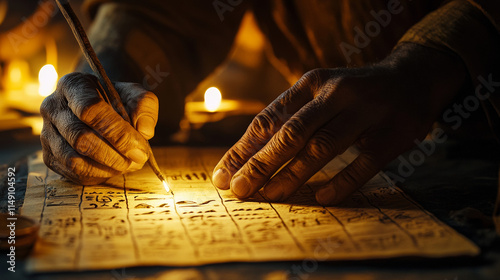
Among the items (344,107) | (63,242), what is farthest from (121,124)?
(344,107)

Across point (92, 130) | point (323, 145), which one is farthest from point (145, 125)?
point (323, 145)

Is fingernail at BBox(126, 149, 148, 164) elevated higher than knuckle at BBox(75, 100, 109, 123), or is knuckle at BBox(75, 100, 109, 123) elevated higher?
knuckle at BBox(75, 100, 109, 123)

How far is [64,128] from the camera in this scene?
1.31 metres

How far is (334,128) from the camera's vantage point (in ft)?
4.11

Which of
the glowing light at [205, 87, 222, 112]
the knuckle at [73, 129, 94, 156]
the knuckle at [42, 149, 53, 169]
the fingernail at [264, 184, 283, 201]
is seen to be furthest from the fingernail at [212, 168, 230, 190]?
the glowing light at [205, 87, 222, 112]

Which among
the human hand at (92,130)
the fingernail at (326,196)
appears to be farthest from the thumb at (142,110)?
the fingernail at (326,196)

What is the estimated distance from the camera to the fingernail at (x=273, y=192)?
126 cm

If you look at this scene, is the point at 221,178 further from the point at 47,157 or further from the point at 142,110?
the point at 47,157

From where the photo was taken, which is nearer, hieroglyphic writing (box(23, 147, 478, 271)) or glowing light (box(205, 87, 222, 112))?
hieroglyphic writing (box(23, 147, 478, 271))

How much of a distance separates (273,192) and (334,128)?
22 cm

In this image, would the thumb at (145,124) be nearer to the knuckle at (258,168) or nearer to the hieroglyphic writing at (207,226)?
the hieroglyphic writing at (207,226)

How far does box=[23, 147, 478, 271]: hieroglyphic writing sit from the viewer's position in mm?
961

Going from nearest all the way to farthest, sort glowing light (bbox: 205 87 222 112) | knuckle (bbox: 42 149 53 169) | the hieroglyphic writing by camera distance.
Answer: the hieroglyphic writing → knuckle (bbox: 42 149 53 169) → glowing light (bbox: 205 87 222 112)

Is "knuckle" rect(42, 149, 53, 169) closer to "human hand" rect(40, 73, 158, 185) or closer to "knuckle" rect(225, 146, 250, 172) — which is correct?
"human hand" rect(40, 73, 158, 185)
